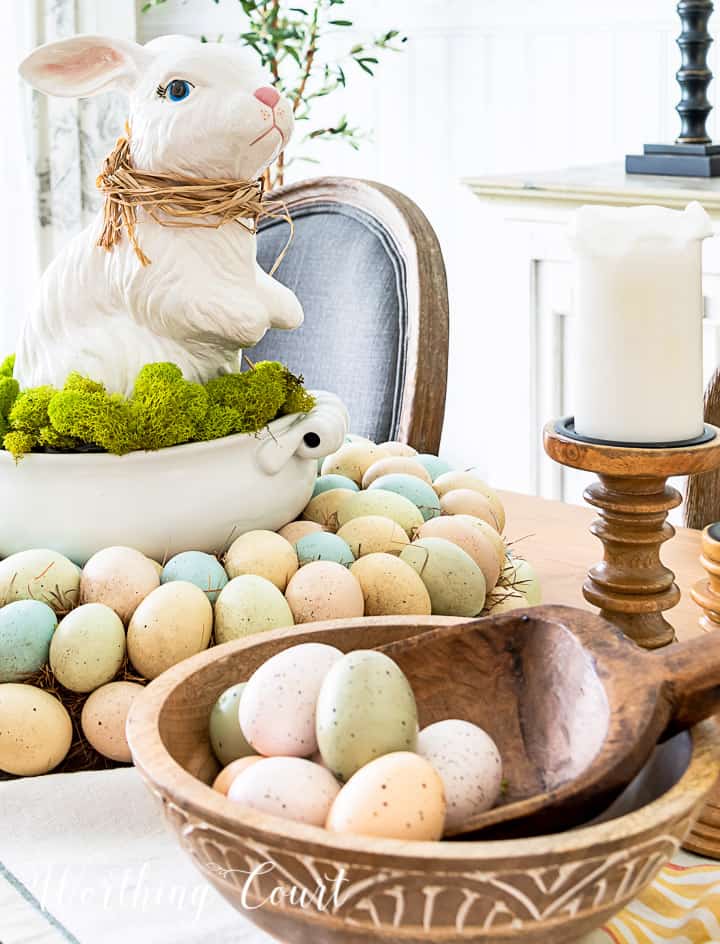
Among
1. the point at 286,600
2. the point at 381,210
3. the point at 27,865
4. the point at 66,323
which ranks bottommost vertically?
the point at 27,865

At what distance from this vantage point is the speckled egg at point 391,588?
715 mm

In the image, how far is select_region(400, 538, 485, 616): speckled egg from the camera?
0.74 m

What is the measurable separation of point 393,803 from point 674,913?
0.65 feet

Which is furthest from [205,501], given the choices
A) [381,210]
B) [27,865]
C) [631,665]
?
[381,210]

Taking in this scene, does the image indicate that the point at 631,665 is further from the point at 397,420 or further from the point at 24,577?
the point at 397,420

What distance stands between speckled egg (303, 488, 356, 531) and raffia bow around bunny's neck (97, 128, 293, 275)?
0.66ft

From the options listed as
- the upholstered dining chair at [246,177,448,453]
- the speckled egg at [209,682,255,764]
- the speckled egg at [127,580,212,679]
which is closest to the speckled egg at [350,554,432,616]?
the speckled egg at [127,580,212,679]

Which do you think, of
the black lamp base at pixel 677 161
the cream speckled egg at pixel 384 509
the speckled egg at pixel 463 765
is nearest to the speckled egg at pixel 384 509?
the cream speckled egg at pixel 384 509

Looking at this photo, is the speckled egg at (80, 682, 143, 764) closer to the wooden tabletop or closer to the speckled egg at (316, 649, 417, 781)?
the speckled egg at (316, 649, 417, 781)

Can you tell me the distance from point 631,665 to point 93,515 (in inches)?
15.3

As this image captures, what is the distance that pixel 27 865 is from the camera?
0.59m

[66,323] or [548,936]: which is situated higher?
[66,323]

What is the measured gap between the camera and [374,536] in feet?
2.54

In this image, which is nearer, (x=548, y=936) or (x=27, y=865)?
(x=548, y=936)
